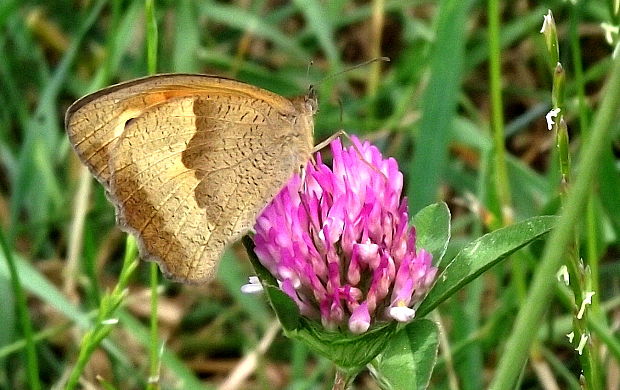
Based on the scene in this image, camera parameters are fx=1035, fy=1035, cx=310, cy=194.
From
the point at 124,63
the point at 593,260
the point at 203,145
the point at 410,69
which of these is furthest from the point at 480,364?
the point at 124,63

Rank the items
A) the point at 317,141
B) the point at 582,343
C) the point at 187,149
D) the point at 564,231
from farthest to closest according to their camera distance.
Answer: the point at 317,141 → the point at 187,149 → the point at 582,343 → the point at 564,231

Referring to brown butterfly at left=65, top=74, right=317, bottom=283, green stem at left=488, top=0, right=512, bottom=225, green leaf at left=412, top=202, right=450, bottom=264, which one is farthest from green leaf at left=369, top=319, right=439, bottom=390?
green stem at left=488, top=0, right=512, bottom=225

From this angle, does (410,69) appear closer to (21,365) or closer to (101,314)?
(21,365)

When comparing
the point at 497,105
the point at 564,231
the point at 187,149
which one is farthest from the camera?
the point at 497,105

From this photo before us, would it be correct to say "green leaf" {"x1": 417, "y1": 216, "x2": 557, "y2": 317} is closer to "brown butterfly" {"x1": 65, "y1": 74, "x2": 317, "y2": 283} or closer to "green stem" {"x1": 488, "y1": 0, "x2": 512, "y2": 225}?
"brown butterfly" {"x1": 65, "y1": 74, "x2": 317, "y2": 283}

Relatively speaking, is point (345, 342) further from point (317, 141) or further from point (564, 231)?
point (317, 141)

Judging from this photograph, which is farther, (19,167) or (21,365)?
(19,167)

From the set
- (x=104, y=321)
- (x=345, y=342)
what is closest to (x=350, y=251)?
(x=345, y=342)
